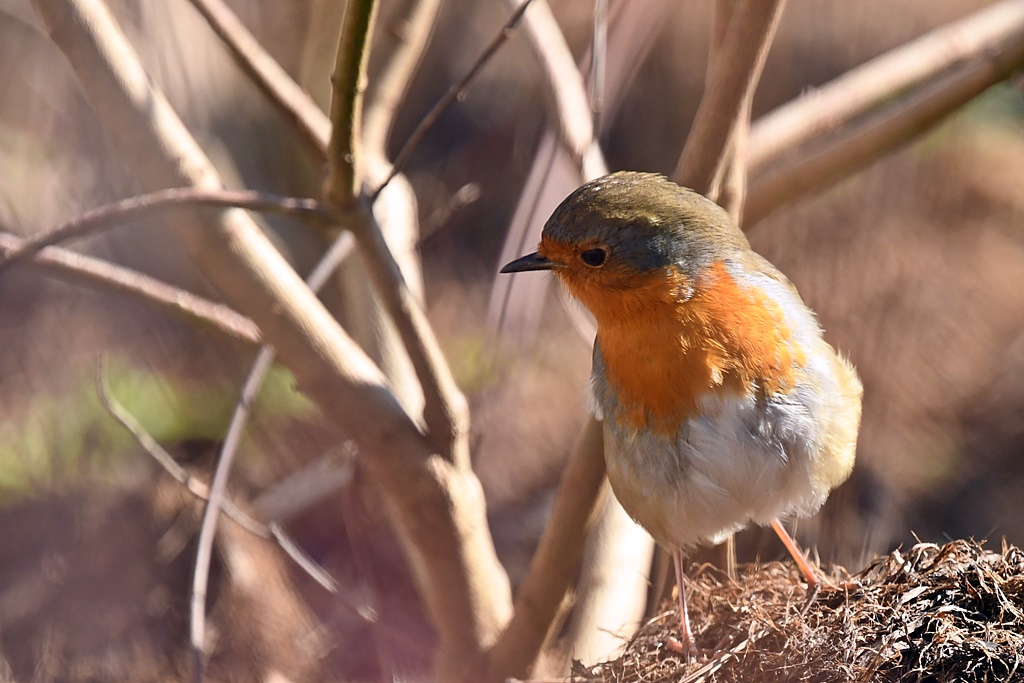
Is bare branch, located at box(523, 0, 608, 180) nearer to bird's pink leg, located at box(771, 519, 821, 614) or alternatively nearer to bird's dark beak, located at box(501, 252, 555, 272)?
bird's dark beak, located at box(501, 252, 555, 272)

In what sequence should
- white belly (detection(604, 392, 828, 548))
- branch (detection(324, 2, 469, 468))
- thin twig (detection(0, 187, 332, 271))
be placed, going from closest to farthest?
thin twig (detection(0, 187, 332, 271)) < branch (detection(324, 2, 469, 468)) < white belly (detection(604, 392, 828, 548))

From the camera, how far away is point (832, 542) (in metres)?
3.96

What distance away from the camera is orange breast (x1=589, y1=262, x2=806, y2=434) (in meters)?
2.10

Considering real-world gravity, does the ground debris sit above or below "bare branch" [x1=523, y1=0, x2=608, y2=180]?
below

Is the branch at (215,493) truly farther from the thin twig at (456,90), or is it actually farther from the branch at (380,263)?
the thin twig at (456,90)

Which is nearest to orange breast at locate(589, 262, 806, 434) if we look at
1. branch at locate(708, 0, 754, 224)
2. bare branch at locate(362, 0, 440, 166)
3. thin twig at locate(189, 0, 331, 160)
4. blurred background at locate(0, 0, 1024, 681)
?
branch at locate(708, 0, 754, 224)

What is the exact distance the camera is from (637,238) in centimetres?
218

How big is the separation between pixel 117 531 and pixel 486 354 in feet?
5.54

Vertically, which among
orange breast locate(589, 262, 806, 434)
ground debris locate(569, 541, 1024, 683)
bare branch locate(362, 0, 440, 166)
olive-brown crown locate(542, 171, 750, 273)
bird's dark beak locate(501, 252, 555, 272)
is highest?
bare branch locate(362, 0, 440, 166)

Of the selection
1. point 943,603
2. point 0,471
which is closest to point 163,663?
point 0,471

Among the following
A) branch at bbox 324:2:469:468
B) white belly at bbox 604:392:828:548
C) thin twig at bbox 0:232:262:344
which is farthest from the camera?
thin twig at bbox 0:232:262:344

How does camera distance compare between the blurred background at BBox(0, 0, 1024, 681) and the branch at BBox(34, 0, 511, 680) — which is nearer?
the branch at BBox(34, 0, 511, 680)

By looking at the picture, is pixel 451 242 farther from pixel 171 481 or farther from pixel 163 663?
pixel 163 663

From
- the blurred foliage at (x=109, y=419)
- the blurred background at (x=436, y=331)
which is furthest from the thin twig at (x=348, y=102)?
the blurred foliage at (x=109, y=419)
